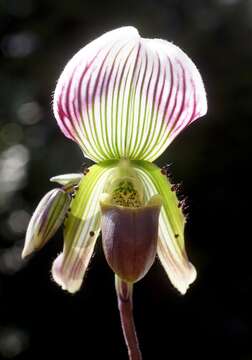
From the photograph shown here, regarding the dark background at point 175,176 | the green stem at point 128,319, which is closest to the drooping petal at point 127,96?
the green stem at point 128,319

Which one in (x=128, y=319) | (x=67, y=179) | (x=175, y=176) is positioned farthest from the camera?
(x=175, y=176)

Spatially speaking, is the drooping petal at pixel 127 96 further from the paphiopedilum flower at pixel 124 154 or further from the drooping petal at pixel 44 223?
the drooping petal at pixel 44 223

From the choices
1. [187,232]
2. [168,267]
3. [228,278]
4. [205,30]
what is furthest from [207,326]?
[168,267]

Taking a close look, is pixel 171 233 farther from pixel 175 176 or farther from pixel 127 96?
pixel 175 176

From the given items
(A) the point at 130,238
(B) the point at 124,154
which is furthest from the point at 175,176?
(A) the point at 130,238

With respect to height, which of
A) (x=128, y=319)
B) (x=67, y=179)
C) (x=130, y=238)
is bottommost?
(x=128, y=319)

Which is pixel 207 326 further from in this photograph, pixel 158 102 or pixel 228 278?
pixel 158 102
